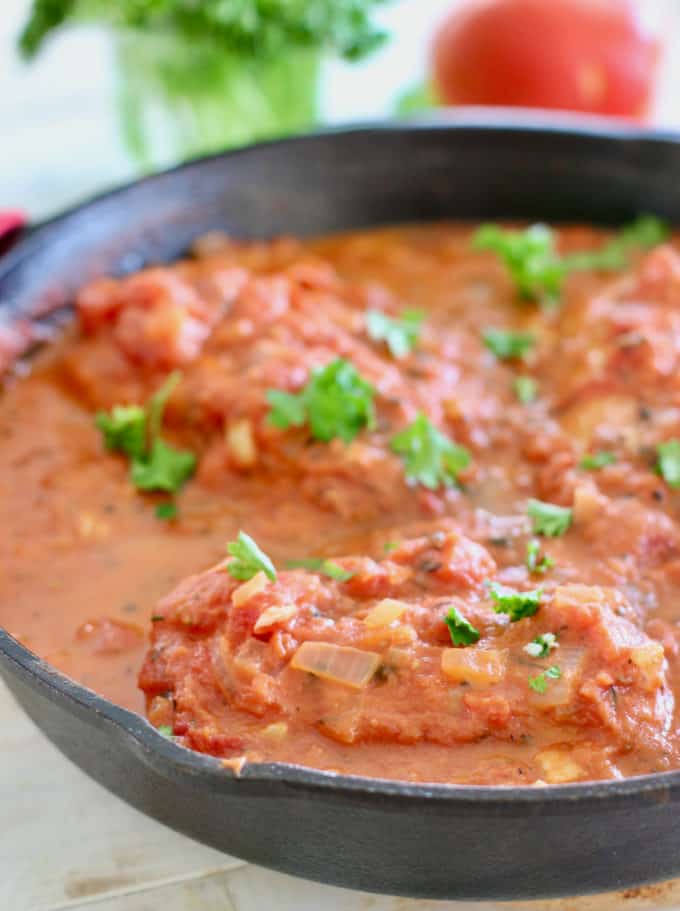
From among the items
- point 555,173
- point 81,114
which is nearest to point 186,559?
point 555,173

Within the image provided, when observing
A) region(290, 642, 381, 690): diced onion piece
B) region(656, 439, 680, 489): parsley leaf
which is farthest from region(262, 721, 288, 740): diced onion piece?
region(656, 439, 680, 489): parsley leaf

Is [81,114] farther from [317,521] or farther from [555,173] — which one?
[317,521]

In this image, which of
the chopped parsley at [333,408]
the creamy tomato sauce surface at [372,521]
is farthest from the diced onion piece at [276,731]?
the chopped parsley at [333,408]

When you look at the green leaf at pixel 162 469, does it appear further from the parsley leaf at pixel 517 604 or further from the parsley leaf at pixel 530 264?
the parsley leaf at pixel 530 264

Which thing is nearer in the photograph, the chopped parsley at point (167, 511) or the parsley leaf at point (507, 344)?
the chopped parsley at point (167, 511)

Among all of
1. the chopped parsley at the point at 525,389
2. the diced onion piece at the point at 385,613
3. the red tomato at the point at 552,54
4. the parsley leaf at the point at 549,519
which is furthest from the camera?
the red tomato at the point at 552,54

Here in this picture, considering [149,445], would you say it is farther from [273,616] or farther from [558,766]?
[558,766]
